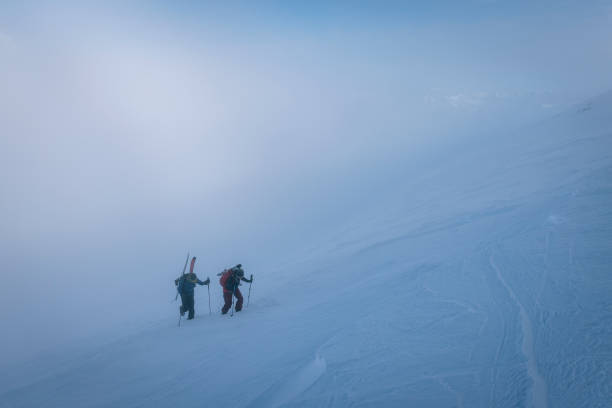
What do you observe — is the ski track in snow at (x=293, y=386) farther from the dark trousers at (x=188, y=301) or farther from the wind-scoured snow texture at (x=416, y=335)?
the dark trousers at (x=188, y=301)

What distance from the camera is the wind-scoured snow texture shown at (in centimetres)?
309

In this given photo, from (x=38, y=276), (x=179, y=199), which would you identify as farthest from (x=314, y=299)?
(x=179, y=199)

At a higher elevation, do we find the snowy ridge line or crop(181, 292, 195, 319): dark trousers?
crop(181, 292, 195, 319): dark trousers

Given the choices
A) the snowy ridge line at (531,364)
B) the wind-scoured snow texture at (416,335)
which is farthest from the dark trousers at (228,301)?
the snowy ridge line at (531,364)

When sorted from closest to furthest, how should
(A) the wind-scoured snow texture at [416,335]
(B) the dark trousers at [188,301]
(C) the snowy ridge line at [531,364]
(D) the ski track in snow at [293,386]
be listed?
(C) the snowy ridge line at [531,364] < (A) the wind-scoured snow texture at [416,335] < (D) the ski track in snow at [293,386] < (B) the dark trousers at [188,301]

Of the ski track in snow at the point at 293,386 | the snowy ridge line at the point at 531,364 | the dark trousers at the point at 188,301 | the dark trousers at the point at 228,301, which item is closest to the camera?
the snowy ridge line at the point at 531,364

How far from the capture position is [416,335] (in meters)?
4.16

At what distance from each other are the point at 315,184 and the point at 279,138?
294 ft

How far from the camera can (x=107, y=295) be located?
1719cm

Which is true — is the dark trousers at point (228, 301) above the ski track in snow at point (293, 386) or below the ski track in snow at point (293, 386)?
above

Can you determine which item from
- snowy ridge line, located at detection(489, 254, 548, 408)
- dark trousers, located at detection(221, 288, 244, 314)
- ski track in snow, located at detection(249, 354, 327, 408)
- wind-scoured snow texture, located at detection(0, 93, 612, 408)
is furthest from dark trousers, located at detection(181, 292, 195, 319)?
snowy ridge line, located at detection(489, 254, 548, 408)

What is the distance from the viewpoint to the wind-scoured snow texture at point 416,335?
309 cm

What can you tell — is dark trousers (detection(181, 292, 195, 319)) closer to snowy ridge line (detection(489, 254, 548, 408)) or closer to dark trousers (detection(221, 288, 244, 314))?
dark trousers (detection(221, 288, 244, 314))

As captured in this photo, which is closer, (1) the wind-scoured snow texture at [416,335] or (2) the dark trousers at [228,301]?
(1) the wind-scoured snow texture at [416,335]
